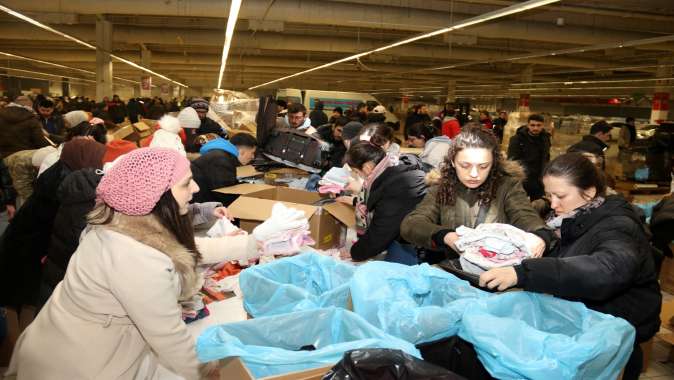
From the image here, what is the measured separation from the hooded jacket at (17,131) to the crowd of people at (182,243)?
2.97 m

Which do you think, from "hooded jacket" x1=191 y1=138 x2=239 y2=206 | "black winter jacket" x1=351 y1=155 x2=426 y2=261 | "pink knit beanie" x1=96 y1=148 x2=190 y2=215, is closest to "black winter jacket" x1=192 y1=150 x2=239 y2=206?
"hooded jacket" x1=191 y1=138 x2=239 y2=206

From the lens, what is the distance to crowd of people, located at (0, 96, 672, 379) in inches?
58.8

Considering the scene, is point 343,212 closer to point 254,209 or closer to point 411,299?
point 254,209

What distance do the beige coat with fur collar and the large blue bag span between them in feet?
0.72

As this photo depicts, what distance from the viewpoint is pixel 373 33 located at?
532 inches

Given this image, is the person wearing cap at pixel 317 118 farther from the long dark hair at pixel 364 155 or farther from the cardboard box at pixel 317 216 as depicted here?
the long dark hair at pixel 364 155

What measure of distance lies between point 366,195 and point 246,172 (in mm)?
2164

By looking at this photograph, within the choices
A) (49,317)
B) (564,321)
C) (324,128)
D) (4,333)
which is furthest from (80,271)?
(324,128)

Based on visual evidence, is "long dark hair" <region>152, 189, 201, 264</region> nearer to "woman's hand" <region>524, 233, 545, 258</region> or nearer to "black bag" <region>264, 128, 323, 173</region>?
"woman's hand" <region>524, 233, 545, 258</region>

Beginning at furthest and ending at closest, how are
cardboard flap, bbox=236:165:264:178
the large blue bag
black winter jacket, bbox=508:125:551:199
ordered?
black winter jacket, bbox=508:125:551:199, cardboard flap, bbox=236:165:264:178, the large blue bag

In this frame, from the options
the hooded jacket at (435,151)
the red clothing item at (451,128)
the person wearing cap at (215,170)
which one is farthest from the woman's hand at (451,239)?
the red clothing item at (451,128)

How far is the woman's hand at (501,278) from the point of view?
152cm

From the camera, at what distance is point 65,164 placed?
9.01 ft

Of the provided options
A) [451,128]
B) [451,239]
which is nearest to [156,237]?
[451,239]
